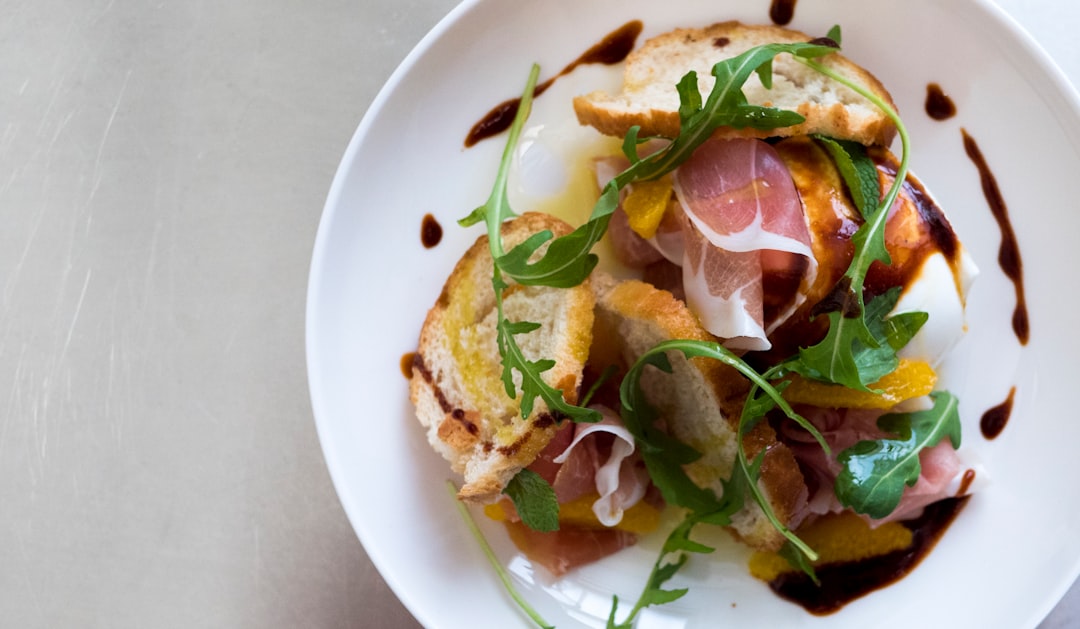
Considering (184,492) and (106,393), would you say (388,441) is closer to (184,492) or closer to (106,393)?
(184,492)

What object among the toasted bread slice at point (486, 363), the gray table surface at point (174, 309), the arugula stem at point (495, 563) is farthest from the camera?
the gray table surface at point (174, 309)

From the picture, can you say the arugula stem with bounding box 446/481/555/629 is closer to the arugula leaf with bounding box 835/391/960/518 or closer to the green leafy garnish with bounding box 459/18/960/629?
the green leafy garnish with bounding box 459/18/960/629

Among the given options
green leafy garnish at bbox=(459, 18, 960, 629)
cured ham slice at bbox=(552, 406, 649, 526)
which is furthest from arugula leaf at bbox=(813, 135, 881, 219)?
cured ham slice at bbox=(552, 406, 649, 526)

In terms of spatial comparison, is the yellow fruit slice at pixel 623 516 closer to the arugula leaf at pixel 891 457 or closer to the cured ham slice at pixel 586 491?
the cured ham slice at pixel 586 491

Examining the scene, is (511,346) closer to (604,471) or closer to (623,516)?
(604,471)

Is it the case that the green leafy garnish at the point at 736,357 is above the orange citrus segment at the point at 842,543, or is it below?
above

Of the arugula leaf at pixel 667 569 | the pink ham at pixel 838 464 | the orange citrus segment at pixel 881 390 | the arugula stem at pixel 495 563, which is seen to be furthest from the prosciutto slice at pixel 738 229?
the arugula stem at pixel 495 563
